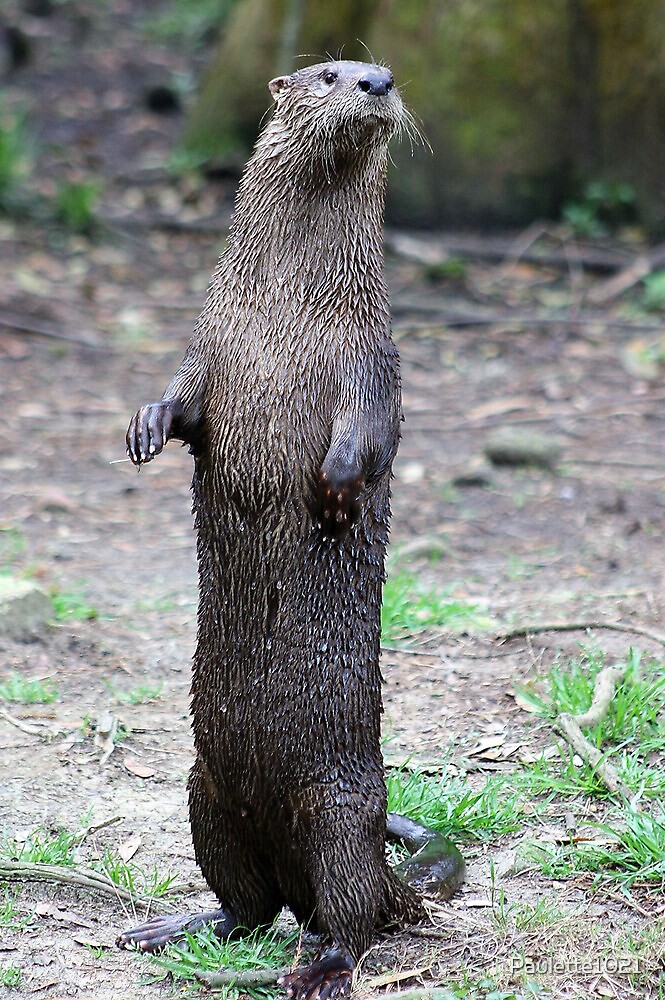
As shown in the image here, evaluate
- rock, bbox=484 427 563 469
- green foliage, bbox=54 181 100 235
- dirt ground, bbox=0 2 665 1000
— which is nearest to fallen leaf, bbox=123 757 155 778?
dirt ground, bbox=0 2 665 1000

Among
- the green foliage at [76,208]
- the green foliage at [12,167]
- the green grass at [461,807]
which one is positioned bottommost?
the green grass at [461,807]

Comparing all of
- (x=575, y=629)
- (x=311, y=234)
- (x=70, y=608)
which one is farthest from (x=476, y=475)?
(x=311, y=234)

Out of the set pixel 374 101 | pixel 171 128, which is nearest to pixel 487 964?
pixel 374 101

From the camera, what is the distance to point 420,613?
5.17 meters

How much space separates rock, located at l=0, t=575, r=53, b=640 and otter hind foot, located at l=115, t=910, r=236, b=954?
193 cm

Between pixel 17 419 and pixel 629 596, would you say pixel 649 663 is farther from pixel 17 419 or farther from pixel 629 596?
pixel 17 419

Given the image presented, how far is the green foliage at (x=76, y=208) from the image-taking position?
1084cm

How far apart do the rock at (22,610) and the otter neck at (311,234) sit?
2.33m

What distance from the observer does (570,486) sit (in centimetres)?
699

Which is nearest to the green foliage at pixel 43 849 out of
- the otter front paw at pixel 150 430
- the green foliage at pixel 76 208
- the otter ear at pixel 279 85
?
the otter front paw at pixel 150 430

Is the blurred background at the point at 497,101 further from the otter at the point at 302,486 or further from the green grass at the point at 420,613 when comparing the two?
the otter at the point at 302,486

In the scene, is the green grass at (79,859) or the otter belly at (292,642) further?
the green grass at (79,859)

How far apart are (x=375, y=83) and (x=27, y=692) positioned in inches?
97.9

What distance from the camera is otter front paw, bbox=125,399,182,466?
9.52ft
